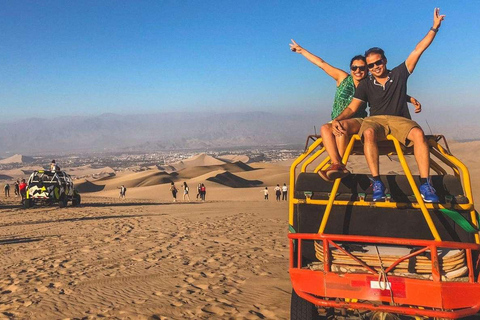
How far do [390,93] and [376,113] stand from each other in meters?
0.26

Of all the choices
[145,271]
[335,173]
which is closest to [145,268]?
[145,271]

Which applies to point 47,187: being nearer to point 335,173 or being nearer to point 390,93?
point 390,93

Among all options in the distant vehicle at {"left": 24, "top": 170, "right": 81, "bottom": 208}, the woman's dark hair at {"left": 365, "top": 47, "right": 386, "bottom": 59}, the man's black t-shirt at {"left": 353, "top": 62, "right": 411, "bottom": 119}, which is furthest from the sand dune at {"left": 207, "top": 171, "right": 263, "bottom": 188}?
the woman's dark hair at {"left": 365, "top": 47, "right": 386, "bottom": 59}

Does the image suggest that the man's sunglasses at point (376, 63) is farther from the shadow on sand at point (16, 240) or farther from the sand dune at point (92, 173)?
the sand dune at point (92, 173)

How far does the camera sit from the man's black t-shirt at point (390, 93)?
4.55 metres

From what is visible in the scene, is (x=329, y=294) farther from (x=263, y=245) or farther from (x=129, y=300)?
(x=263, y=245)

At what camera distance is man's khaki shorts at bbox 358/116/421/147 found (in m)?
4.16

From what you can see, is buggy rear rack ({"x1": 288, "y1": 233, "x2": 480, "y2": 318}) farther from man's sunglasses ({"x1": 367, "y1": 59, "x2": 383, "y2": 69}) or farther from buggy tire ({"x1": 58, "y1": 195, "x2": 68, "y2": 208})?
buggy tire ({"x1": 58, "y1": 195, "x2": 68, "y2": 208})

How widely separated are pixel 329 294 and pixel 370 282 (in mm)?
372

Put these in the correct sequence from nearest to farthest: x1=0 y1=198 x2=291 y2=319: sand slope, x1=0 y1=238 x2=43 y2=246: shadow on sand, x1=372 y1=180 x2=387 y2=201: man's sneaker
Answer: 1. x1=372 y1=180 x2=387 y2=201: man's sneaker
2. x1=0 y1=198 x2=291 y2=319: sand slope
3. x1=0 y1=238 x2=43 y2=246: shadow on sand

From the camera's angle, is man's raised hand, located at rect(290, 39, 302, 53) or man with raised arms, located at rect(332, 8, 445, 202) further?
man's raised hand, located at rect(290, 39, 302, 53)

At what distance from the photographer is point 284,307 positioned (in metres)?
5.94

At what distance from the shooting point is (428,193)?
3.78 metres

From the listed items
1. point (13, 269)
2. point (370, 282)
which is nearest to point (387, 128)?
point (370, 282)
